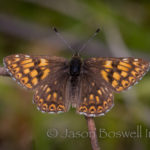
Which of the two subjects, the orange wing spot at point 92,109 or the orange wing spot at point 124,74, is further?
the orange wing spot at point 124,74

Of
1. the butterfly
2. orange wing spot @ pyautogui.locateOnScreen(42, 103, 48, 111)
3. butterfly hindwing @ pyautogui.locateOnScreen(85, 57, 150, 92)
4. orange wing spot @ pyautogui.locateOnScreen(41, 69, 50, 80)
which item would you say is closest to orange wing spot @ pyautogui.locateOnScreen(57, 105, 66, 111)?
the butterfly

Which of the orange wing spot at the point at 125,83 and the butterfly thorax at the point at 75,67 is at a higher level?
the butterfly thorax at the point at 75,67

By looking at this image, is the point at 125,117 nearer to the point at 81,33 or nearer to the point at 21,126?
the point at 21,126

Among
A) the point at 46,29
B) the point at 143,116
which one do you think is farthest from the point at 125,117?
the point at 46,29

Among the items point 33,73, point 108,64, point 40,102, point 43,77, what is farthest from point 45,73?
point 108,64

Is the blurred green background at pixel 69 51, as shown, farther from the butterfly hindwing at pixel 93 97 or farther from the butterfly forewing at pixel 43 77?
the butterfly hindwing at pixel 93 97

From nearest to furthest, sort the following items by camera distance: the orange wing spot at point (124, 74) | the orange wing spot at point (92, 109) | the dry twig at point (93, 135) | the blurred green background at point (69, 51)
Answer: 1. the dry twig at point (93, 135)
2. the orange wing spot at point (92, 109)
3. the orange wing spot at point (124, 74)
4. the blurred green background at point (69, 51)

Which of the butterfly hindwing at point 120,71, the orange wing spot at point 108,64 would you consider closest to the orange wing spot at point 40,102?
the butterfly hindwing at point 120,71
